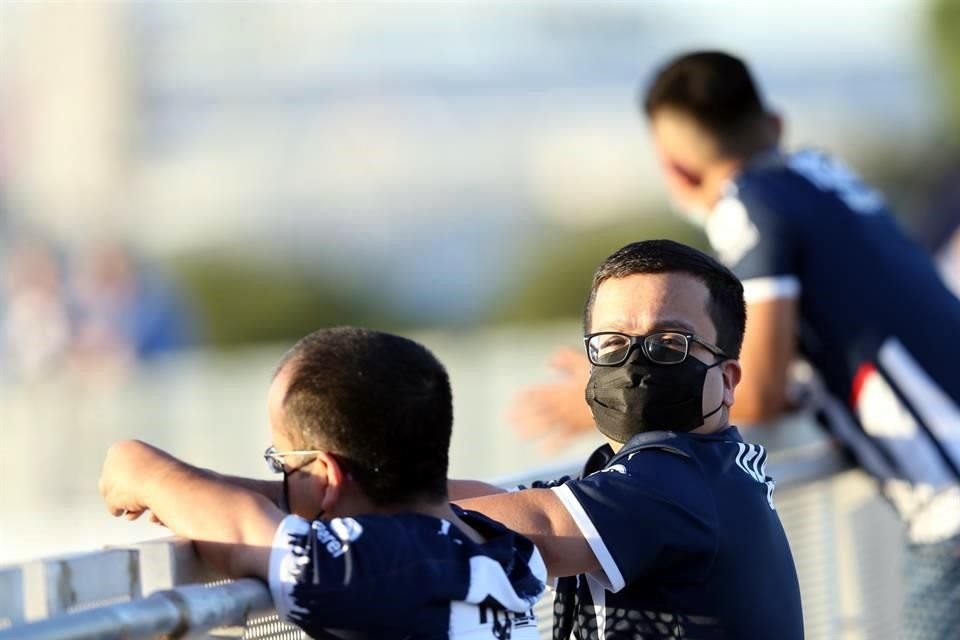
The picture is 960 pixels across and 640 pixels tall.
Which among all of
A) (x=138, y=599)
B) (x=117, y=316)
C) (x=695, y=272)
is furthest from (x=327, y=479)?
(x=117, y=316)

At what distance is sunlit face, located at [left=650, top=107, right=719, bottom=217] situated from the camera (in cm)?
450

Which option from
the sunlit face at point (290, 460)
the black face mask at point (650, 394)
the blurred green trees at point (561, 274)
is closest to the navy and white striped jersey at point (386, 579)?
the sunlit face at point (290, 460)

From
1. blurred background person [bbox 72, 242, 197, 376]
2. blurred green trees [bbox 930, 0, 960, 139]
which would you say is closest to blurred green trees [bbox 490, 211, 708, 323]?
blurred green trees [bbox 930, 0, 960, 139]

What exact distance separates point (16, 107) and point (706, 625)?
29378mm

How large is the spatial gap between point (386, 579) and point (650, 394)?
71 cm

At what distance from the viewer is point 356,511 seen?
7.45ft

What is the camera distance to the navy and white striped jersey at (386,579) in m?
2.08

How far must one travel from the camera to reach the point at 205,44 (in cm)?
3769

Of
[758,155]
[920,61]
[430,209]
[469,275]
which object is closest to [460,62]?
[430,209]

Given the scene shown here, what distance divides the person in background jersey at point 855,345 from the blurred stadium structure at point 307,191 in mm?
5353

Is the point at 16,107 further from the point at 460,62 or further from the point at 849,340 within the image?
the point at 849,340

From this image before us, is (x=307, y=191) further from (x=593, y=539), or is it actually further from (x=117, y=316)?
(x=593, y=539)

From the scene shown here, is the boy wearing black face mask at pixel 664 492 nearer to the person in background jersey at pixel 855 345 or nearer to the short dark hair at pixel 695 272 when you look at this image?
the short dark hair at pixel 695 272

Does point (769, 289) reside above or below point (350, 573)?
above
